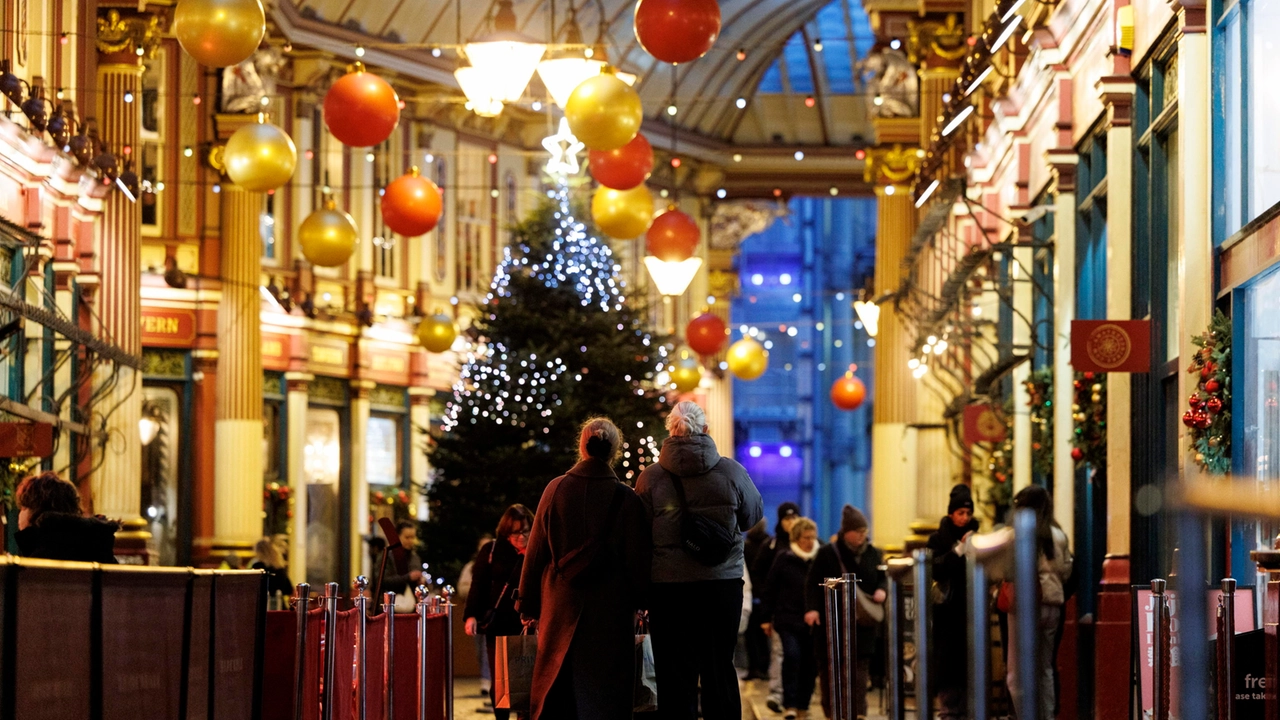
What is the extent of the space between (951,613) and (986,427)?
757 centimetres

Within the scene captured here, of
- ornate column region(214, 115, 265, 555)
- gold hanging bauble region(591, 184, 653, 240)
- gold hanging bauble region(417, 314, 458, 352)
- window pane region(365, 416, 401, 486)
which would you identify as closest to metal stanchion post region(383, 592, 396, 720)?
gold hanging bauble region(591, 184, 653, 240)

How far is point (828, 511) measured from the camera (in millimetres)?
45625

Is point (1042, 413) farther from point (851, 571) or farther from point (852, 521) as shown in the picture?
point (851, 571)

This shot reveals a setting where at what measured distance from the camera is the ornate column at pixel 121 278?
797 inches

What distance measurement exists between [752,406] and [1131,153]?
1305 inches

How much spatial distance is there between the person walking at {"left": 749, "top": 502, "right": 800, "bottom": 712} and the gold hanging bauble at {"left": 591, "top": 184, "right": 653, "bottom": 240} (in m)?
2.66

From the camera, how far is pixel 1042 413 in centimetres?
1603

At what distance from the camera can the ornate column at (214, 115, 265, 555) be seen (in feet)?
84.5

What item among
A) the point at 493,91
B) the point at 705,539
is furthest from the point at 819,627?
the point at 705,539

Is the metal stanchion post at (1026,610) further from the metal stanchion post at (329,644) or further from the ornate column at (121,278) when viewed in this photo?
the ornate column at (121,278)

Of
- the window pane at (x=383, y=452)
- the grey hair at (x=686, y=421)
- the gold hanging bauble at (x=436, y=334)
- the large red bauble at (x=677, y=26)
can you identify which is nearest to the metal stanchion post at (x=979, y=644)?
the grey hair at (x=686, y=421)

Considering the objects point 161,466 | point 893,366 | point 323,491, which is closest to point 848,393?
point 893,366

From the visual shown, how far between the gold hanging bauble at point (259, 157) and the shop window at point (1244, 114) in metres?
6.31

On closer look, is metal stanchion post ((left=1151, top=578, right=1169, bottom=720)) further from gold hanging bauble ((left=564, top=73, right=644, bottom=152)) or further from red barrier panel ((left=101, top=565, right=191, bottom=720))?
gold hanging bauble ((left=564, top=73, right=644, bottom=152))
